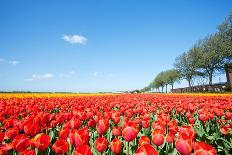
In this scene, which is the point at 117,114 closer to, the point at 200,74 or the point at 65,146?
the point at 65,146

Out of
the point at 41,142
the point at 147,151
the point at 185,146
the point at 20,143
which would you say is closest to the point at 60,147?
the point at 41,142

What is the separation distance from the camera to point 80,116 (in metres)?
5.02

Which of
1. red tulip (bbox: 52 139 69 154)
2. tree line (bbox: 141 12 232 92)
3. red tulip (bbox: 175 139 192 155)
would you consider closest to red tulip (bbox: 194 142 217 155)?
red tulip (bbox: 175 139 192 155)

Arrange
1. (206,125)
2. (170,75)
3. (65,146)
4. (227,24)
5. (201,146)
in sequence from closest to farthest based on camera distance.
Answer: (201,146)
(65,146)
(206,125)
(227,24)
(170,75)

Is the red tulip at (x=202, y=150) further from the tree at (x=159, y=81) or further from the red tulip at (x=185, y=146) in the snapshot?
the tree at (x=159, y=81)

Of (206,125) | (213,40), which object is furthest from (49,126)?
(213,40)

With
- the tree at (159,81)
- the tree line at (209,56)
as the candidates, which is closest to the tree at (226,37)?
the tree line at (209,56)

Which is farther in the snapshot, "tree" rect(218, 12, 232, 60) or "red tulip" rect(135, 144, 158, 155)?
"tree" rect(218, 12, 232, 60)

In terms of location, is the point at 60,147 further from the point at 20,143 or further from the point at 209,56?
the point at 209,56

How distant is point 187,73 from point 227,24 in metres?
23.2

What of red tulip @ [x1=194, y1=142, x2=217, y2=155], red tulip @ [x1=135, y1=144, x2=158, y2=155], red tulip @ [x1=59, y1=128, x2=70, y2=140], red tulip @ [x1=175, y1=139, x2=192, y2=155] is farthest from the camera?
red tulip @ [x1=59, y1=128, x2=70, y2=140]

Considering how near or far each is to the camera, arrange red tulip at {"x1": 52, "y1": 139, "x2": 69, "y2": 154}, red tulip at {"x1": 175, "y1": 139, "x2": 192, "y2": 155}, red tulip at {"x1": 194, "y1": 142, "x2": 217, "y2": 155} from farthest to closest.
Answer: red tulip at {"x1": 52, "y1": 139, "x2": 69, "y2": 154} < red tulip at {"x1": 175, "y1": 139, "x2": 192, "y2": 155} < red tulip at {"x1": 194, "y1": 142, "x2": 217, "y2": 155}

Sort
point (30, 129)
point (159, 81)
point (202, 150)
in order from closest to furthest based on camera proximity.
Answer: point (202, 150)
point (30, 129)
point (159, 81)

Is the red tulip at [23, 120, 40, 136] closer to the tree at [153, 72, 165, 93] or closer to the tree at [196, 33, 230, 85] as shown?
the tree at [196, 33, 230, 85]
